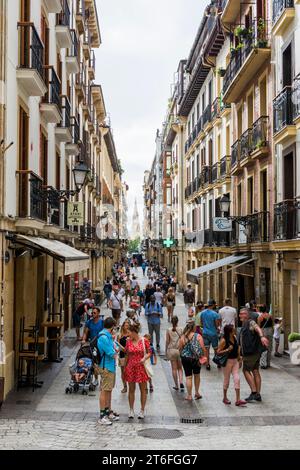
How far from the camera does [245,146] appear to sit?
2316 cm

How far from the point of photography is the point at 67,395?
12.5 metres

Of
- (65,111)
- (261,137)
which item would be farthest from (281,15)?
(65,111)

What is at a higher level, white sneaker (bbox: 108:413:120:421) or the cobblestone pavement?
white sneaker (bbox: 108:413:120:421)

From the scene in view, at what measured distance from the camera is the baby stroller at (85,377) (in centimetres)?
1267

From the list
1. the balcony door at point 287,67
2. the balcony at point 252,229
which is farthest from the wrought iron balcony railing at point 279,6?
the balcony at point 252,229

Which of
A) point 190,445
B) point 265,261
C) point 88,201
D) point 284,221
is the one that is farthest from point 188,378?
point 88,201

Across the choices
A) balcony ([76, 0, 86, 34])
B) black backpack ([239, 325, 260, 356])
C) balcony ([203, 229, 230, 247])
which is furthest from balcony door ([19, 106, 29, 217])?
balcony ([76, 0, 86, 34])

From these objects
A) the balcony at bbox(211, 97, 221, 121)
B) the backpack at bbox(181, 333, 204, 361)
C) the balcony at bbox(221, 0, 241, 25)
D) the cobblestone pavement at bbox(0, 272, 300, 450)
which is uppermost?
the balcony at bbox(221, 0, 241, 25)

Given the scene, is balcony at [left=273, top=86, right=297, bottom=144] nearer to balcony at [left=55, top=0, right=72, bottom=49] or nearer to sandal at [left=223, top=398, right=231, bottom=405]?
balcony at [left=55, top=0, right=72, bottom=49]

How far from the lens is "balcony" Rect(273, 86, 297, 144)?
663 inches

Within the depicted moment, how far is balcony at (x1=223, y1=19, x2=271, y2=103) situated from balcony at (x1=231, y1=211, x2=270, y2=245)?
4837 millimetres

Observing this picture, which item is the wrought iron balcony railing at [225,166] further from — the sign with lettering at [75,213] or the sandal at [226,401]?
the sandal at [226,401]

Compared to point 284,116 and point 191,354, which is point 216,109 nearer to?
point 284,116

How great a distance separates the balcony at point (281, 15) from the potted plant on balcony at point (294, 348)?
829 cm
